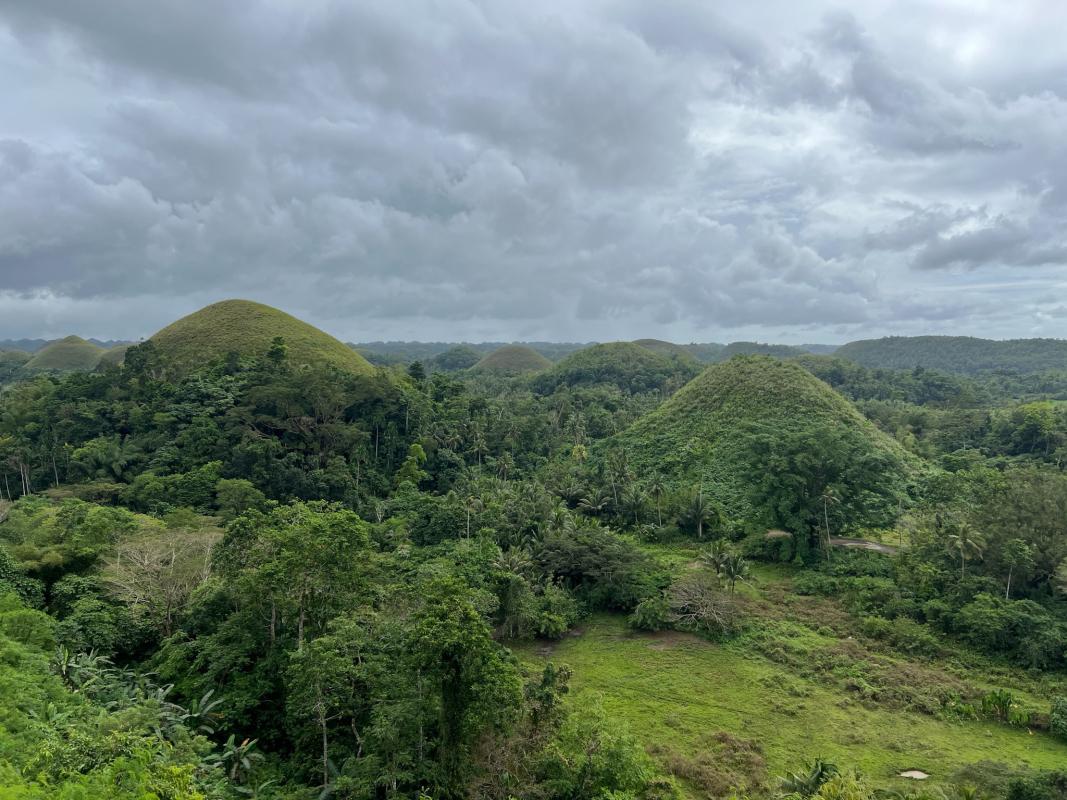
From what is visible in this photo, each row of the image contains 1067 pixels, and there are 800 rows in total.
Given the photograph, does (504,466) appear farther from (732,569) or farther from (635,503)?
(732,569)

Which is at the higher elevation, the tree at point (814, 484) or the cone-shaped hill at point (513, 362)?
the cone-shaped hill at point (513, 362)

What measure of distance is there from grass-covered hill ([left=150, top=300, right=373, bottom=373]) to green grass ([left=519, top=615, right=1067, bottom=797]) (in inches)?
2068

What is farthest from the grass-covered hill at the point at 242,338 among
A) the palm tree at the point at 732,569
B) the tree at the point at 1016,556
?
the tree at the point at 1016,556

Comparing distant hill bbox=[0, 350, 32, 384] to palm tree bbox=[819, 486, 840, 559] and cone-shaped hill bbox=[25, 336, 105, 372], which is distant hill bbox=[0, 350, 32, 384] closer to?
cone-shaped hill bbox=[25, 336, 105, 372]

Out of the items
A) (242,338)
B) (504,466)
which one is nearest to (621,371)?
(504,466)

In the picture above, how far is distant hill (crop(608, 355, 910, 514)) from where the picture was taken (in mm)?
51062

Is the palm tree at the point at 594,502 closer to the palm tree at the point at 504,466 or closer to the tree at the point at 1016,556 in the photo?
the palm tree at the point at 504,466

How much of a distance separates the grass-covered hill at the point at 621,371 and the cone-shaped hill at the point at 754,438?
39205 millimetres

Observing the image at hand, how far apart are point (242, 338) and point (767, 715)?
67.9 meters

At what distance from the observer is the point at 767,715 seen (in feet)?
70.1

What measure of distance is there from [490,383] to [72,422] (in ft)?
265

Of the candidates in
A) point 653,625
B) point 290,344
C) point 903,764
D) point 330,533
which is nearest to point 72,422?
point 290,344

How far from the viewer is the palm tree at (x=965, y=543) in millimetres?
28375

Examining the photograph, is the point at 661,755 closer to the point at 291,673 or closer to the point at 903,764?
the point at 903,764
